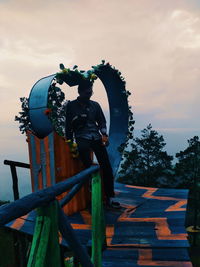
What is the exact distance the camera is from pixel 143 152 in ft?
61.6

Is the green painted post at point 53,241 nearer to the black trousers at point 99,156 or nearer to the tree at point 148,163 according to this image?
the black trousers at point 99,156

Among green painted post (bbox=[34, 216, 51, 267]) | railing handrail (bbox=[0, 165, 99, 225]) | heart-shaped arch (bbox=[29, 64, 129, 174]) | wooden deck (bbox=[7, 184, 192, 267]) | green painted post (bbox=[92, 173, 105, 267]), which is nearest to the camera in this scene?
railing handrail (bbox=[0, 165, 99, 225])

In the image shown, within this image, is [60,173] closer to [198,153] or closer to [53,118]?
[53,118]

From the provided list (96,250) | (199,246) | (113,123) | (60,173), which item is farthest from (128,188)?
(199,246)

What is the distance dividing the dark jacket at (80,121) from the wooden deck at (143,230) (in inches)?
57.4

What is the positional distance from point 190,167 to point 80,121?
15.3 m

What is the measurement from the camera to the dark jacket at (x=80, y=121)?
529cm

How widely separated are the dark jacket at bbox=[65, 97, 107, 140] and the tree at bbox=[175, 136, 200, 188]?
1463 cm

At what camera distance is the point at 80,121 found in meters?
5.27

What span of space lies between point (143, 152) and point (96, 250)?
16.2 m

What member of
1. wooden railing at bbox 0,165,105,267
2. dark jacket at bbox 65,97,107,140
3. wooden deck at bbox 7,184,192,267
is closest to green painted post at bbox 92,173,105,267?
wooden deck at bbox 7,184,192,267

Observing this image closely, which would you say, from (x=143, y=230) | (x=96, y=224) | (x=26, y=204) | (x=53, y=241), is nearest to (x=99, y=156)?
(x=143, y=230)

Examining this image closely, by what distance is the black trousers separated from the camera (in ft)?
17.2

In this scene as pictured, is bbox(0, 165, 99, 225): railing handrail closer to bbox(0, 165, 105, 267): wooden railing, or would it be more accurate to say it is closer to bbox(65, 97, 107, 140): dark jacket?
bbox(0, 165, 105, 267): wooden railing
